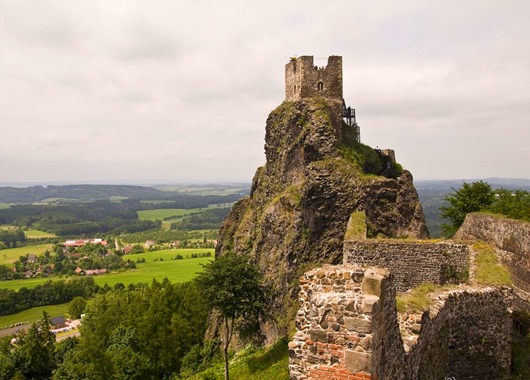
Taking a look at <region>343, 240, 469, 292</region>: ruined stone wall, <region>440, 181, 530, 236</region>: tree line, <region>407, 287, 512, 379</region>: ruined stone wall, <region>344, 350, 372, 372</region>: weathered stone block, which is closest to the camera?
<region>344, 350, 372, 372</region>: weathered stone block

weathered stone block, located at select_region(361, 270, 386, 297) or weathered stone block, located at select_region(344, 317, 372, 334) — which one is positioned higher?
weathered stone block, located at select_region(361, 270, 386, 297)

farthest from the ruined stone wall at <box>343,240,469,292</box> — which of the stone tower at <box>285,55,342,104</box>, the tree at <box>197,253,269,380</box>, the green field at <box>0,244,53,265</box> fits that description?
the green field at <box>0,244,53,265</box>

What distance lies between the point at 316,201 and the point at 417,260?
35.3ft

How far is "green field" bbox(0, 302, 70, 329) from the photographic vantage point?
81875 millimetres

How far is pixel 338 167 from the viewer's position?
25.4 metres

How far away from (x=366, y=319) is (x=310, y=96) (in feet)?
85.4

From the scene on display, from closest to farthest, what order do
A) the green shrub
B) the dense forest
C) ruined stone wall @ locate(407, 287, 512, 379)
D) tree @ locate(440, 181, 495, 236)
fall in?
ruined stone wall @ locate(407, 287, 512, 379), the green shrub, tree @ locate(440, 181, 495, 236), the dense forest

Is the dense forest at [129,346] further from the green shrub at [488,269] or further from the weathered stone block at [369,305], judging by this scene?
the weathered stone block at [369,305]

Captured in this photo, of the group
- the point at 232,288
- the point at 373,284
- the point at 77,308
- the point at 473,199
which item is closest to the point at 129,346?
the point at 232,288

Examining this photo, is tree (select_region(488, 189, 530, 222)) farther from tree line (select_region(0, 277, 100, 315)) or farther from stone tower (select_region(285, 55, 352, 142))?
tree line (select_region(0, 277, 100, 315))

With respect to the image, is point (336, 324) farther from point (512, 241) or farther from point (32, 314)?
point (32, 314)

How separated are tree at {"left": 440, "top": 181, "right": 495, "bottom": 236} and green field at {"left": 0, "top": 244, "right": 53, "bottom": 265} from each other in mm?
170886

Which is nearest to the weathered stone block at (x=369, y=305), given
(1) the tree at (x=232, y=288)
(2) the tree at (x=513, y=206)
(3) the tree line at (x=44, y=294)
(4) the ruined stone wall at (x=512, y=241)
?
(4) the ruined stone wall at (x=512, y=241)

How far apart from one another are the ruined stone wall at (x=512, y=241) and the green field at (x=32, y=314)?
9383 cm
